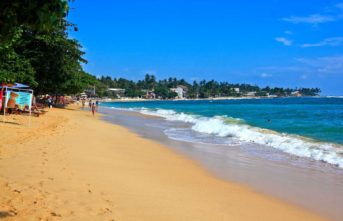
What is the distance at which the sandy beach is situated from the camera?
6152 mm

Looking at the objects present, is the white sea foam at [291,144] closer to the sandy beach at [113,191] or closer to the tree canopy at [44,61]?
the sandy beach at [113,191]

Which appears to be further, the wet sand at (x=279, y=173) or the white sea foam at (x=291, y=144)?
the white sea foam at (x=291, y=144)

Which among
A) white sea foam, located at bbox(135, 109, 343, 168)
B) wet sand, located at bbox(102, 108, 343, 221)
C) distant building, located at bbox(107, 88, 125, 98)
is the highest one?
distant building, located at bbox(107, 88, 125, 98)

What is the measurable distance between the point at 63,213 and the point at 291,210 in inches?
163

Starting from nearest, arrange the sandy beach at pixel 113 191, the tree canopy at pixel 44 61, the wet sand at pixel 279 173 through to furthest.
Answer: the sandy beach at pixel 113 191 → the wet sand at pixel 279 173 → the tree canopy at pixel 44 61

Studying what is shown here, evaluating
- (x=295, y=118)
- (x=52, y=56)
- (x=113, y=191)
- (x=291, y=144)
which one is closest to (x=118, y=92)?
(x=295, y=118)

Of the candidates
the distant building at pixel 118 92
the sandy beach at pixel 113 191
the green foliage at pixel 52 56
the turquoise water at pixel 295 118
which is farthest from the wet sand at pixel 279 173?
the distant building at pixel 118 92

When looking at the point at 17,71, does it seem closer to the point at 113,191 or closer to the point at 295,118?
the point at 113,191

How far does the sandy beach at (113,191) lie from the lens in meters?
6.15

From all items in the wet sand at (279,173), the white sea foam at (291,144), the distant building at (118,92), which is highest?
the distant building at (118,92)

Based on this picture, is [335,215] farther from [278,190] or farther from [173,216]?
[173,216]

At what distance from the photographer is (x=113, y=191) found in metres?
7.45

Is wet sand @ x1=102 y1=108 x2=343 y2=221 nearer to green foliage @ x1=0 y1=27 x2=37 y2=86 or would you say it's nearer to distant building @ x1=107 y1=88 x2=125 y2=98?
green foliage @ x1=0 y1=27 x2=37 y2=86

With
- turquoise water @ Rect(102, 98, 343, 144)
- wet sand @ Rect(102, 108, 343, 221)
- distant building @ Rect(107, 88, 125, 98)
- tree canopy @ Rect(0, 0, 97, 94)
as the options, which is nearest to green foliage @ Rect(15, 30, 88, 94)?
tree canopy @ Rect(0, 0, 97, 94)
